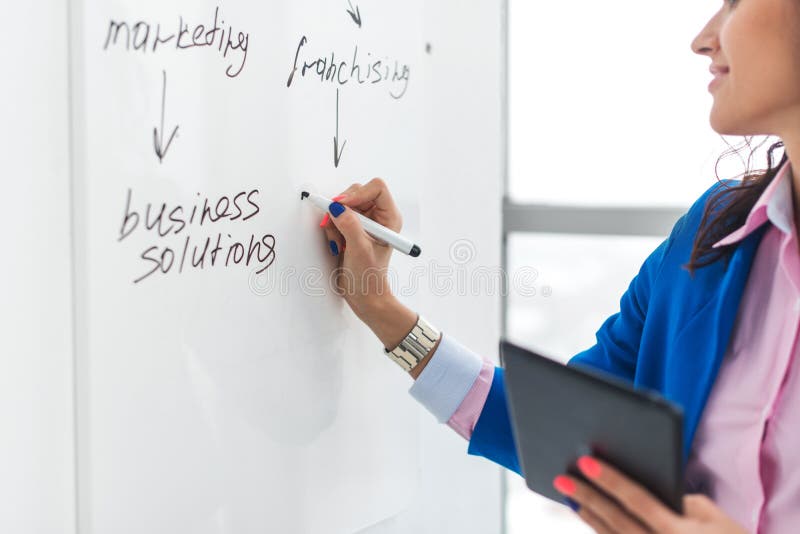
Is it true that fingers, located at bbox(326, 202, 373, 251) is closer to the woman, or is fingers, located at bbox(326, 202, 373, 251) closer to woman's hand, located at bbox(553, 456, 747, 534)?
the woman

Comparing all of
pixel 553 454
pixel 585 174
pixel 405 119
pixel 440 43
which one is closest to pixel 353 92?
pixel 405 119

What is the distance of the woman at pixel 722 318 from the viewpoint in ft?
2.28

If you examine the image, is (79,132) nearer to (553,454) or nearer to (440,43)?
(553,454)

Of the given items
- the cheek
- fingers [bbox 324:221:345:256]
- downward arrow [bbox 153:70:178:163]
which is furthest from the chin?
downward arrow [bbox 153:70:178:163]

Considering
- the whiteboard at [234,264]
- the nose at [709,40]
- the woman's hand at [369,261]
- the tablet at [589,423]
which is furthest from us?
the woman's hand at [369,261]

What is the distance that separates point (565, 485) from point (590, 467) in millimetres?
40

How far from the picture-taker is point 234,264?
78 centimetres

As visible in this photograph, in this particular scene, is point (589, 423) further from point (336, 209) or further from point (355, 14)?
point (355, 14)

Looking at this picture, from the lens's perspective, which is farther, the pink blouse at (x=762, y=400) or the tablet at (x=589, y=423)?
the pink blouse at (x=762, y=400)

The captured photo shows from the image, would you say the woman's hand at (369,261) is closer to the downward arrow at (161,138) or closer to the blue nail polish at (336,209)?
the blue nail polish at (336,209)

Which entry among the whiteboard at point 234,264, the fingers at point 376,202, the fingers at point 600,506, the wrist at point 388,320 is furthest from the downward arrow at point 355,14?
the fingers at point 600,506

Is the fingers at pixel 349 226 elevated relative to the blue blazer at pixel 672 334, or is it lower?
elevated

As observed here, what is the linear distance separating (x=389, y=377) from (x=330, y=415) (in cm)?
12

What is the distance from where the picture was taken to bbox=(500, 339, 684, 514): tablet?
1.79 ft
